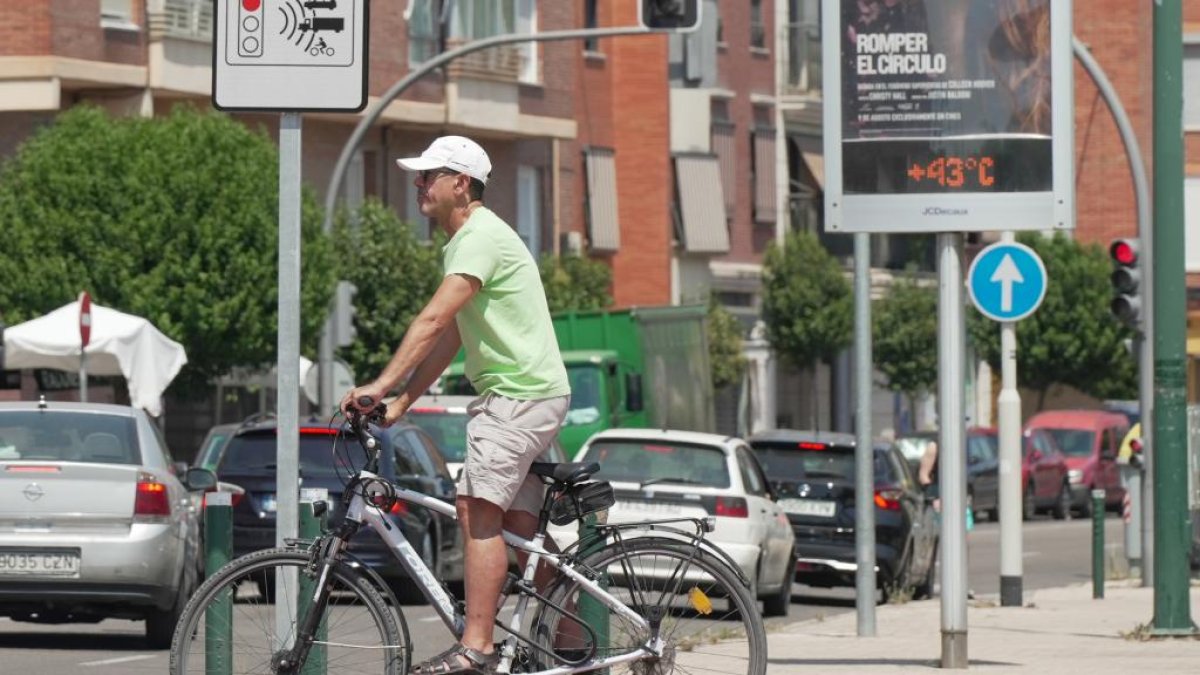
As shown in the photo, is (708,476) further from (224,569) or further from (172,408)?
(172,408)

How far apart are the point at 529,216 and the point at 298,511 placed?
42.6 meters

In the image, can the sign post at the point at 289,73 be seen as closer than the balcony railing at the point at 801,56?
Yes

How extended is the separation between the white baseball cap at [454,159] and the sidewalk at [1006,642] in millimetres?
5163

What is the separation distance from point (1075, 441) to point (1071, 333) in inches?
510

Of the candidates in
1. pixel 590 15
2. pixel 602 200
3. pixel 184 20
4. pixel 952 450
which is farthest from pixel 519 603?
pixel 590 15

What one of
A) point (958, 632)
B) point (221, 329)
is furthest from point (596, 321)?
point (958, 632)

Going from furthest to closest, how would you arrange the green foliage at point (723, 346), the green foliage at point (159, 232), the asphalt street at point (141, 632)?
1. the green foliage at point (723, 346)
2. the green foliage at point (159, 232)
3. the asphalt street at point (141, 632)

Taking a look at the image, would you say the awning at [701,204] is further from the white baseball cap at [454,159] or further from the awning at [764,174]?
the white baseball cap at [454,159]

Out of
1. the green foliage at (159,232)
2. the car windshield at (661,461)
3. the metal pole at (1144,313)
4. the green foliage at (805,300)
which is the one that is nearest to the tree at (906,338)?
the green foliage at (805,300)

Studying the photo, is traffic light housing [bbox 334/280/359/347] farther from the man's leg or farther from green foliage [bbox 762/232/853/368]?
green foliage [bbox 762/232/853/368]

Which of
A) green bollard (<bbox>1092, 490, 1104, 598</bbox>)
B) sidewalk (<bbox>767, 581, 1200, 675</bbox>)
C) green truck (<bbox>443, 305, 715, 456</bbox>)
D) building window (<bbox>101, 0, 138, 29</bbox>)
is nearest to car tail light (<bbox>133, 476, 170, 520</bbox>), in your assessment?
sidewalk (<bbox>767, 581, 1200, 675</bbox>)

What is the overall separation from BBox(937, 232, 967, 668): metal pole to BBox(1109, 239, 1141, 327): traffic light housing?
9.52 m

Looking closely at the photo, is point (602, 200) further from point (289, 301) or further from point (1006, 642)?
point (289, 301)

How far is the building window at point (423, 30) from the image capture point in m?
45.4
